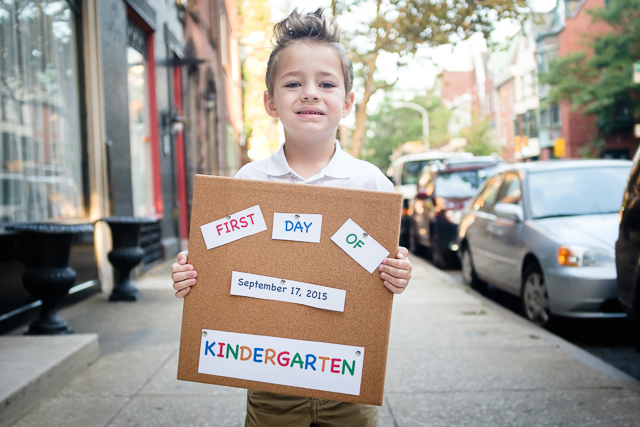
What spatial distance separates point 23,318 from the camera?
590 centimetres

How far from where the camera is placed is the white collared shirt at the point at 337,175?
2326mm

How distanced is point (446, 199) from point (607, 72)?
28185mm

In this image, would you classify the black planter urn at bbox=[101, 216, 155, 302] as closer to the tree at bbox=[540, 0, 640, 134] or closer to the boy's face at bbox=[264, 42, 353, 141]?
the boy's face at bbox=[264, 42, 353, 141]

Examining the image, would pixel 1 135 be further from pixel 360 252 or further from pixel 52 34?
pixel 360 252

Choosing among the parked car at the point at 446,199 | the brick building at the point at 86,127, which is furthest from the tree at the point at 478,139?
the brick building at the point at 86,127

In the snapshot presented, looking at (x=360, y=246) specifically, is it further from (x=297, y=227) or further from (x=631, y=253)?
(x=631, y=253)

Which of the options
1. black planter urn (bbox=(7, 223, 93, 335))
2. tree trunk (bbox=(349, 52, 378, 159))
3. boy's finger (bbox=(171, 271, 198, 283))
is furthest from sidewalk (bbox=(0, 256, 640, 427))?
tree trunk (bbox=(349, 52, 378, 159))

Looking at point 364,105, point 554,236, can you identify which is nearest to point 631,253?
point 554,236

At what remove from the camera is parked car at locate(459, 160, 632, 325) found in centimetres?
569

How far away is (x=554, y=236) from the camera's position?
6.12 meters

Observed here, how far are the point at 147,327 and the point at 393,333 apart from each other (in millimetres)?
2177

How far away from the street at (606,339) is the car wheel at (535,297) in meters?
0.18

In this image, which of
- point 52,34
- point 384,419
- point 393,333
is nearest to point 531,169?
point 393,333

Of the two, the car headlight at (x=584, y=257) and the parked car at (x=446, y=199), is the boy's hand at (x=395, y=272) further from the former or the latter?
the parked car at (x=446, y=199)
